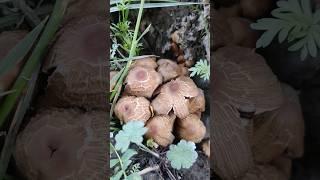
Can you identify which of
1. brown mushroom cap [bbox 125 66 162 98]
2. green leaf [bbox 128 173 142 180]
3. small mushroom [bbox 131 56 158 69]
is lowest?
green leaf [bbox 128 173 142 180]

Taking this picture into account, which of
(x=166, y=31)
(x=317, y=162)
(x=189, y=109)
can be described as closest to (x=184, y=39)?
(x=166, y=31)

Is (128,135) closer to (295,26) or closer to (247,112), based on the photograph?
(247,112)

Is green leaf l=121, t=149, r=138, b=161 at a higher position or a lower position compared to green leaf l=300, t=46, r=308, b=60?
lower

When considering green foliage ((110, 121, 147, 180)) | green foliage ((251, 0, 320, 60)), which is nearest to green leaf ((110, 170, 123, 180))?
green foliage ((110, 121, 147, 180))

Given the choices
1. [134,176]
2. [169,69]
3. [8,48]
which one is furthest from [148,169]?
[8,48]

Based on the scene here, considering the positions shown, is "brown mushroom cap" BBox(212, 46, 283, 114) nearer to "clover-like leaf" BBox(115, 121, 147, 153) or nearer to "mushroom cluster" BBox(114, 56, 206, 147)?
"mushroom cluster" BBox(114, 56, 206, 147)

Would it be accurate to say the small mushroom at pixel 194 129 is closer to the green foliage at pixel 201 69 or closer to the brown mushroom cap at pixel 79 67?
the green foliage at pixel 201 69
